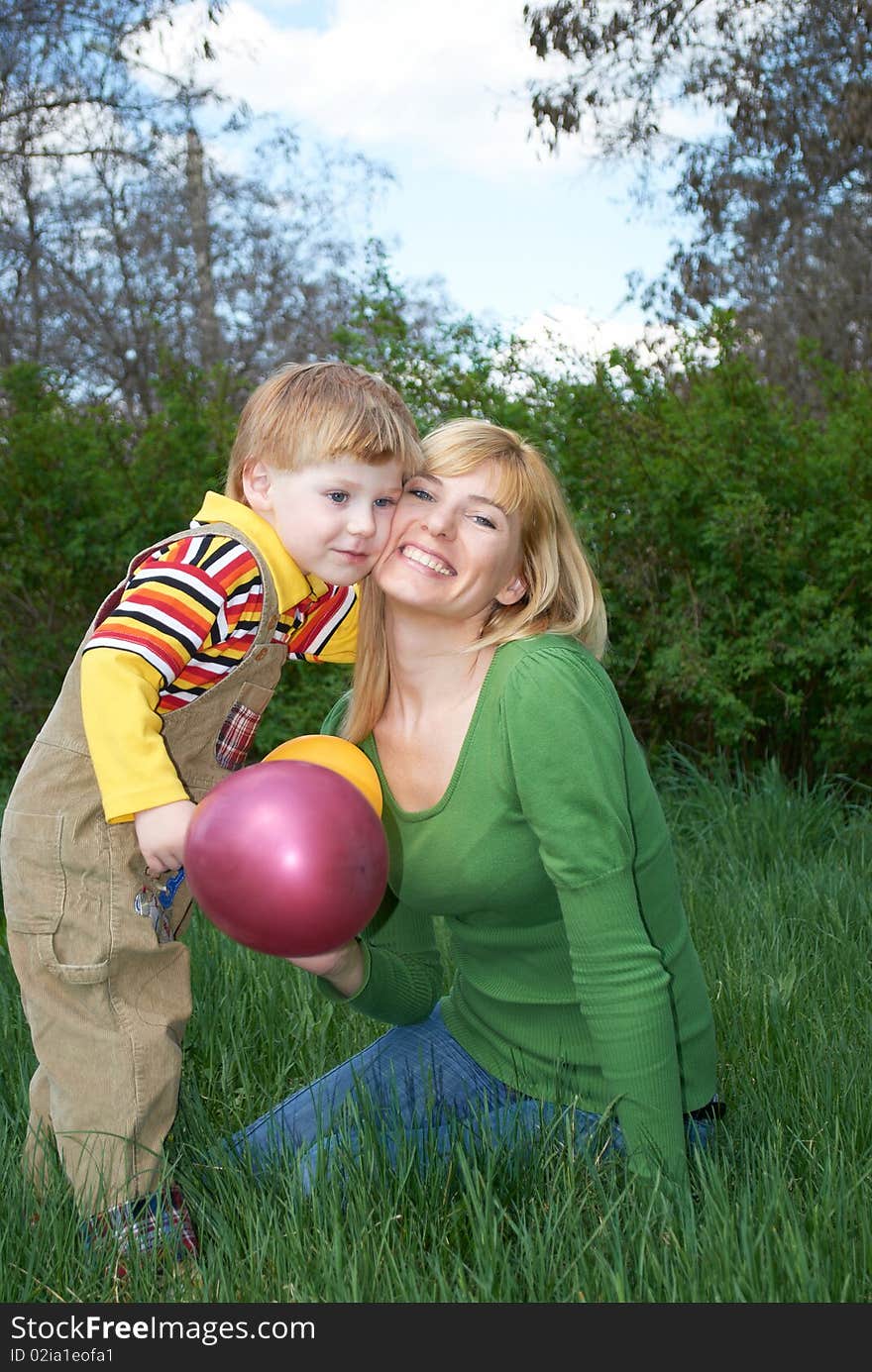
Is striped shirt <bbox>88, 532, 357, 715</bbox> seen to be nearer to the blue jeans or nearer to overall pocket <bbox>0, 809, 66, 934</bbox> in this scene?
overall pocket <bbox>0, 809, 66, 934</bbox>

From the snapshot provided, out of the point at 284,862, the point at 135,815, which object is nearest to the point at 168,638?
the point at 135,815

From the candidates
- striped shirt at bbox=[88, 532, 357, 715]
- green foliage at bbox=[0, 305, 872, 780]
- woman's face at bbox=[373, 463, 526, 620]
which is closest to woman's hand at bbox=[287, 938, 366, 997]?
striped shirt at bbox=[88, 532, 357, 715]

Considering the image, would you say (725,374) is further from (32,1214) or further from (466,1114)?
(32,1214)

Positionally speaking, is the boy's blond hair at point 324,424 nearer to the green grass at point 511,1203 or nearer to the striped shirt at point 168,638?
the striped shirt at point 168,638

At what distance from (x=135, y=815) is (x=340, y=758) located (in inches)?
15.3

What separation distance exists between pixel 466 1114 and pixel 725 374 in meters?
4.49

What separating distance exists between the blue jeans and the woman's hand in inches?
7.0

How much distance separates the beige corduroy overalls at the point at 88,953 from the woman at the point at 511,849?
0.26m

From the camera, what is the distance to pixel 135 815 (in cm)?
237

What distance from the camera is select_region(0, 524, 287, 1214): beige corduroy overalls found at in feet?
8.25

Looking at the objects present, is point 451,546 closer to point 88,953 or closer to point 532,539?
point 532,539

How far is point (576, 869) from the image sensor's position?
2.25 m

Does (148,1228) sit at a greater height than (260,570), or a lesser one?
lesser

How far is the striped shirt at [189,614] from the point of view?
2.36 m
